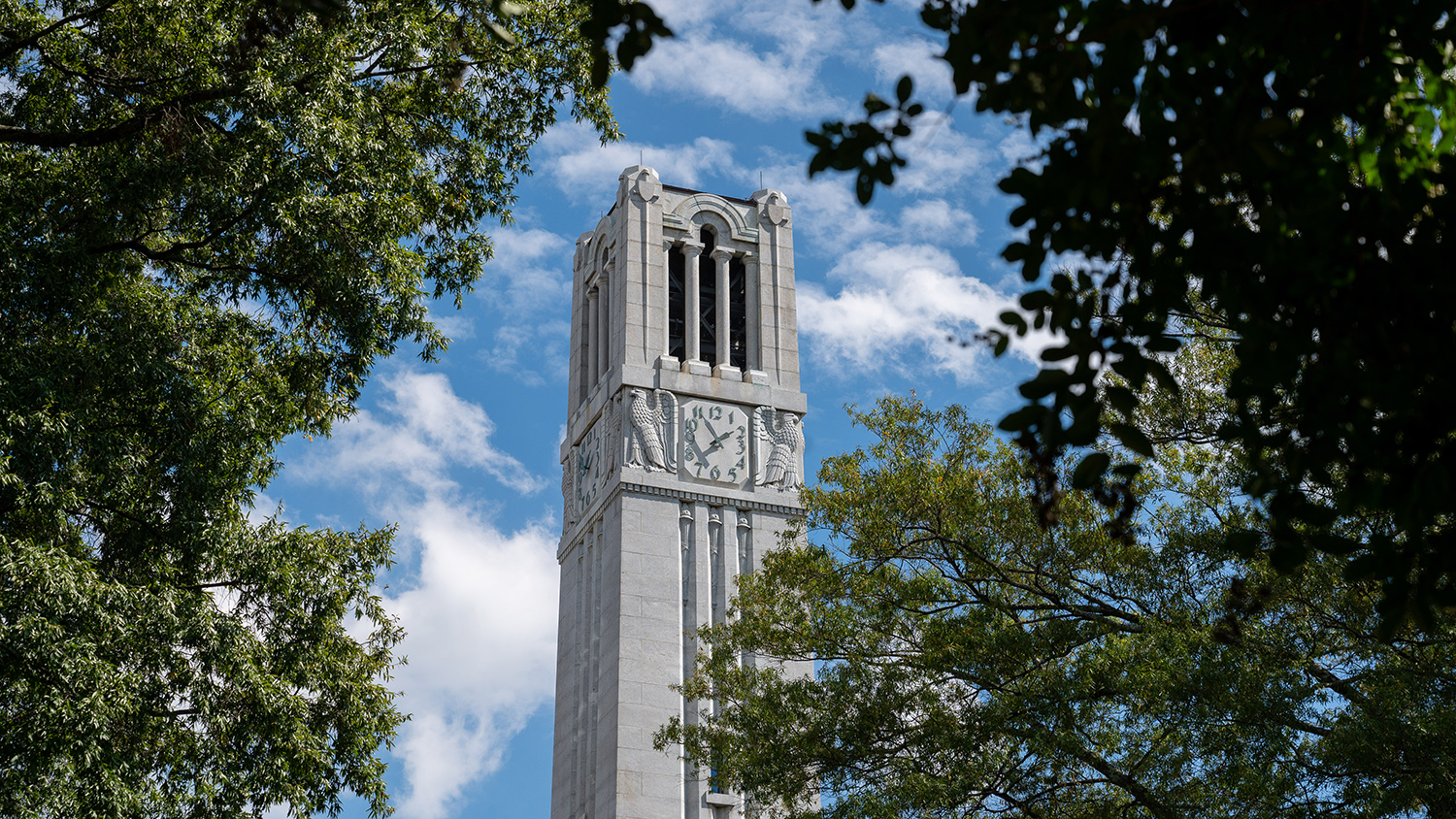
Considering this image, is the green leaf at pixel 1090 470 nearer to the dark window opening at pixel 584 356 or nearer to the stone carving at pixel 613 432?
the stone carving at pixel 613 432

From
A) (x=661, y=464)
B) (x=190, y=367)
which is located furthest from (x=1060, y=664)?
(x=661, y=464)

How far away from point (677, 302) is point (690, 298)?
3.15 feet

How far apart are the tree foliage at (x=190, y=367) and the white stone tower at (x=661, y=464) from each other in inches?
843

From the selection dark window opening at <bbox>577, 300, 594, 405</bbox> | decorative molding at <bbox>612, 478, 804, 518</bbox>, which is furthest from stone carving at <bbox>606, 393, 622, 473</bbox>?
dark window opening at <bbox>577, 300, 594, 405</bbox>

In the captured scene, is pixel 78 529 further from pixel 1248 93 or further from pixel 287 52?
pixel 1248 93

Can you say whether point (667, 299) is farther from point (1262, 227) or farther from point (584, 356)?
point (1262, 227)

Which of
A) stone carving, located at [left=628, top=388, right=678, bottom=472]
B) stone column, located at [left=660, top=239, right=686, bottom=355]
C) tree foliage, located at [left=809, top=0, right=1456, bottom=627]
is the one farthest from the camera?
stone column, located at [left=660, top=239, right=686, bottom=355]

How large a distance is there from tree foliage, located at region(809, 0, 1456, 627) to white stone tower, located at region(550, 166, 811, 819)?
3186cm

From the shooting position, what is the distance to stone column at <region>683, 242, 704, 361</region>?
42094 millimetres

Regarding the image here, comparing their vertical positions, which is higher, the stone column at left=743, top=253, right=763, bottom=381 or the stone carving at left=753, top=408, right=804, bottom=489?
the stone column at left=743, top=253, right=763, bottom=381

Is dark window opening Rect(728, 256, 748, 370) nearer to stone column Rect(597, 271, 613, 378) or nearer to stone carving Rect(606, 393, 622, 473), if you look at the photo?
stone column Rect(597, 271, 613, 378)

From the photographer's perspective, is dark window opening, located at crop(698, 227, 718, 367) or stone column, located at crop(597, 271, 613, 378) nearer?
dark window opening, located at crop(698, 227, 718, 367)

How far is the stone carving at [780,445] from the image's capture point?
40938mm

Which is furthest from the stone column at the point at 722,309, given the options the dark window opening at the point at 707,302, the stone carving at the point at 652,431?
the stone carving at the point at 652,431
